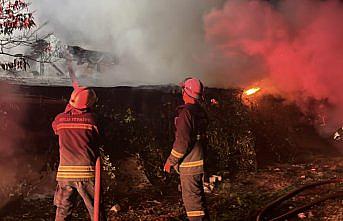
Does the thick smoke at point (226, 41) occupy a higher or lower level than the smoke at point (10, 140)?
higher

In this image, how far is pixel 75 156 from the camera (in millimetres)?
4535

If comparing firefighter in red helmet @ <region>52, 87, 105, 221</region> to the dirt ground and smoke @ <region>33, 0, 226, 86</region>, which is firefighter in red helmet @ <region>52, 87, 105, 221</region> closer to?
the dirt ground

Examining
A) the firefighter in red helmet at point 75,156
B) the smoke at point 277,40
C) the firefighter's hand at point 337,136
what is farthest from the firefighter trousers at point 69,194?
the firefighter's hand at point 337,136

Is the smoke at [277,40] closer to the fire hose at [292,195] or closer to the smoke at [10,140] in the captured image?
the fire hose at [292,195]

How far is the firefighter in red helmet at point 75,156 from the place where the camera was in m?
4.52

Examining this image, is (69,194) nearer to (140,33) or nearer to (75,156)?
(75,156)

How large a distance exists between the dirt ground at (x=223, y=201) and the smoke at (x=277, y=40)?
12.1ft

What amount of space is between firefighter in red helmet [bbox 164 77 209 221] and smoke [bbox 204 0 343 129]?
6029 millimetres

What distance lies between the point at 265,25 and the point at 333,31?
210cm

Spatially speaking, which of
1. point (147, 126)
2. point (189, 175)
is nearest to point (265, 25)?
point (147, 126)

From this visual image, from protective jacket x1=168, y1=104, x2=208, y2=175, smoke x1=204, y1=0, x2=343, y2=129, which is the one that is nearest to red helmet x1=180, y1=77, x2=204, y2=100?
protective jacket x1=168, y1=104, x2=208, y2=175

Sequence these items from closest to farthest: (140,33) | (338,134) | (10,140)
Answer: (10,140) → (140,33) → (338,134)

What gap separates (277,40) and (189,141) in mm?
7268

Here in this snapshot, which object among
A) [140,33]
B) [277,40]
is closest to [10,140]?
[140,33]
